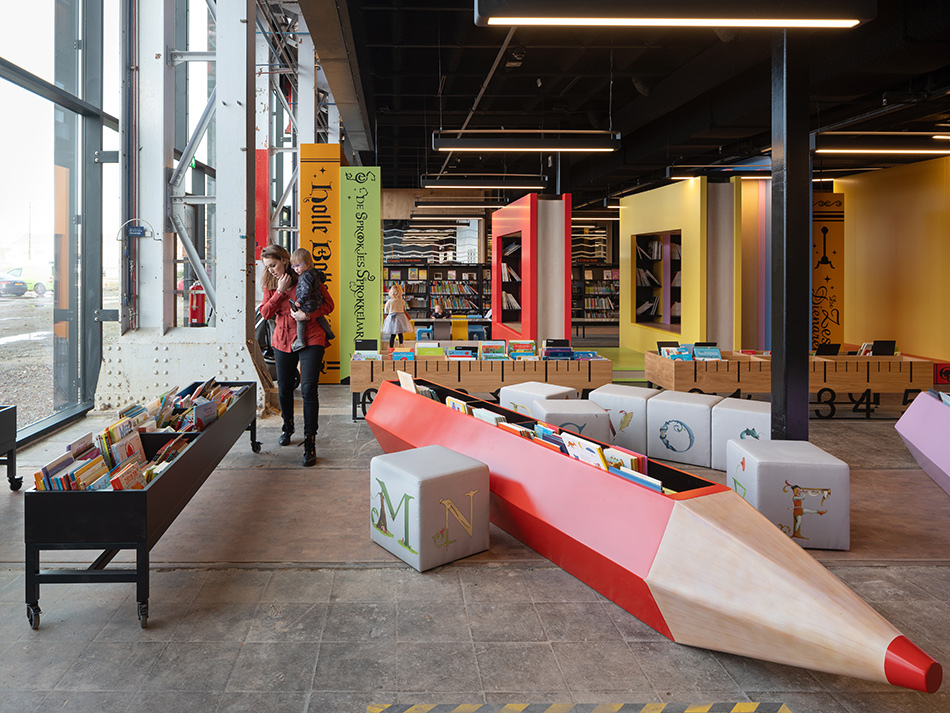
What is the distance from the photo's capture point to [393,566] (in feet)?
12.1

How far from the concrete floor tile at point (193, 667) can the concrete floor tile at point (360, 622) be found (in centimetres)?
39

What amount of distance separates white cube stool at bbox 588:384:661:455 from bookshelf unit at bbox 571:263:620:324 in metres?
15.6

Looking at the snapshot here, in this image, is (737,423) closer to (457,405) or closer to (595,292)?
(457,405)

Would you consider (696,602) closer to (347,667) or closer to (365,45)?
(347,667)

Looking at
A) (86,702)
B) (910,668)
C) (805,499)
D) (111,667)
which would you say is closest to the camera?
(910,668)

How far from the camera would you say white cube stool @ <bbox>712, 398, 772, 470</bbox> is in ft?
17.5

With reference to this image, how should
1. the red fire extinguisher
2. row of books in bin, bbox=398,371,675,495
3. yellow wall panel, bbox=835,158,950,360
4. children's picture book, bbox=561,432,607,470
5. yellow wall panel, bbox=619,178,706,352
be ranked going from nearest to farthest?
row of books in bin, bbox=398,371,675,495
children's picture book, bbox=561,432,607,470
the red fire extinguisher
yellow wall panel, bbox=835,158,950,360
yellow wall panel, bbox=619,178,706,352

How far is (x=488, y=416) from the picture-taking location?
14.9 ft

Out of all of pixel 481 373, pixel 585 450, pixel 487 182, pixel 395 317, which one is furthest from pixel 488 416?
pixel 395 317

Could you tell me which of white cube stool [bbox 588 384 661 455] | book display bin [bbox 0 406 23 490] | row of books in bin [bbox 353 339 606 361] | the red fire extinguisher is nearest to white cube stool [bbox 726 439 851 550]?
white cube stool [bbox 588 384 661 455]

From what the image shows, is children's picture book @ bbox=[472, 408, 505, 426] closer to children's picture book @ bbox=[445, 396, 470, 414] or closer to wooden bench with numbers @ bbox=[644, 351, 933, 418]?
children's picture book @ bbox=[445, 396, 470, 414]

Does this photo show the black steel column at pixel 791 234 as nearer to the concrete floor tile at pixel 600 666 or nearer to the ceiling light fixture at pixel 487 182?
the concrete floor tile at pixel 600 666

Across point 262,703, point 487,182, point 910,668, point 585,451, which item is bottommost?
point 262,703

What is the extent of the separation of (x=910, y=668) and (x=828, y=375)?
5998mm
